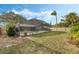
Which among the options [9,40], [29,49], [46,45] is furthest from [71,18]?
[9,40]

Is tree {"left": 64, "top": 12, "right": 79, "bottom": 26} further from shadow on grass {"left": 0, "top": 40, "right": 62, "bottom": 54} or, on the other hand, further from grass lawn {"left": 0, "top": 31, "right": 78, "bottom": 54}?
shadow on grass {"left": 0, "top": 40, "right": 62, "bottom": 54}

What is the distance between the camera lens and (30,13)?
6.26 feet

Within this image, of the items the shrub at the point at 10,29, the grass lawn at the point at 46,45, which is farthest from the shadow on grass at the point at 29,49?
the shrub at the point at 10,29

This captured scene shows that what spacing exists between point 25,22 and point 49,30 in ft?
0.75

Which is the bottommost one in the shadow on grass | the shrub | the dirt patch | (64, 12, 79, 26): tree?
the shadow on grass

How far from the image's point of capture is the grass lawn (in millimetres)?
1893

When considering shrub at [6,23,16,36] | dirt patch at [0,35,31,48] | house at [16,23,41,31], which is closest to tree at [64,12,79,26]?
house at [16,23,41,31]

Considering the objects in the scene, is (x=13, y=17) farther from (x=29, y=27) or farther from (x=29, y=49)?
(x=29, y=49)

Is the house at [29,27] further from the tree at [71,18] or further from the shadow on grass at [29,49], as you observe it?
the tree at [71,18]

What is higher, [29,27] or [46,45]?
[29,27]

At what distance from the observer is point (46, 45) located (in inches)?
75.0

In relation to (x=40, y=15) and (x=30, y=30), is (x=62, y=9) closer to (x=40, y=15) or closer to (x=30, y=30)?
(x=40, y=15)

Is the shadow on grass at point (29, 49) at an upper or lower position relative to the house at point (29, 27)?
lower

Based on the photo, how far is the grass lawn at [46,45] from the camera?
6.21 ft
